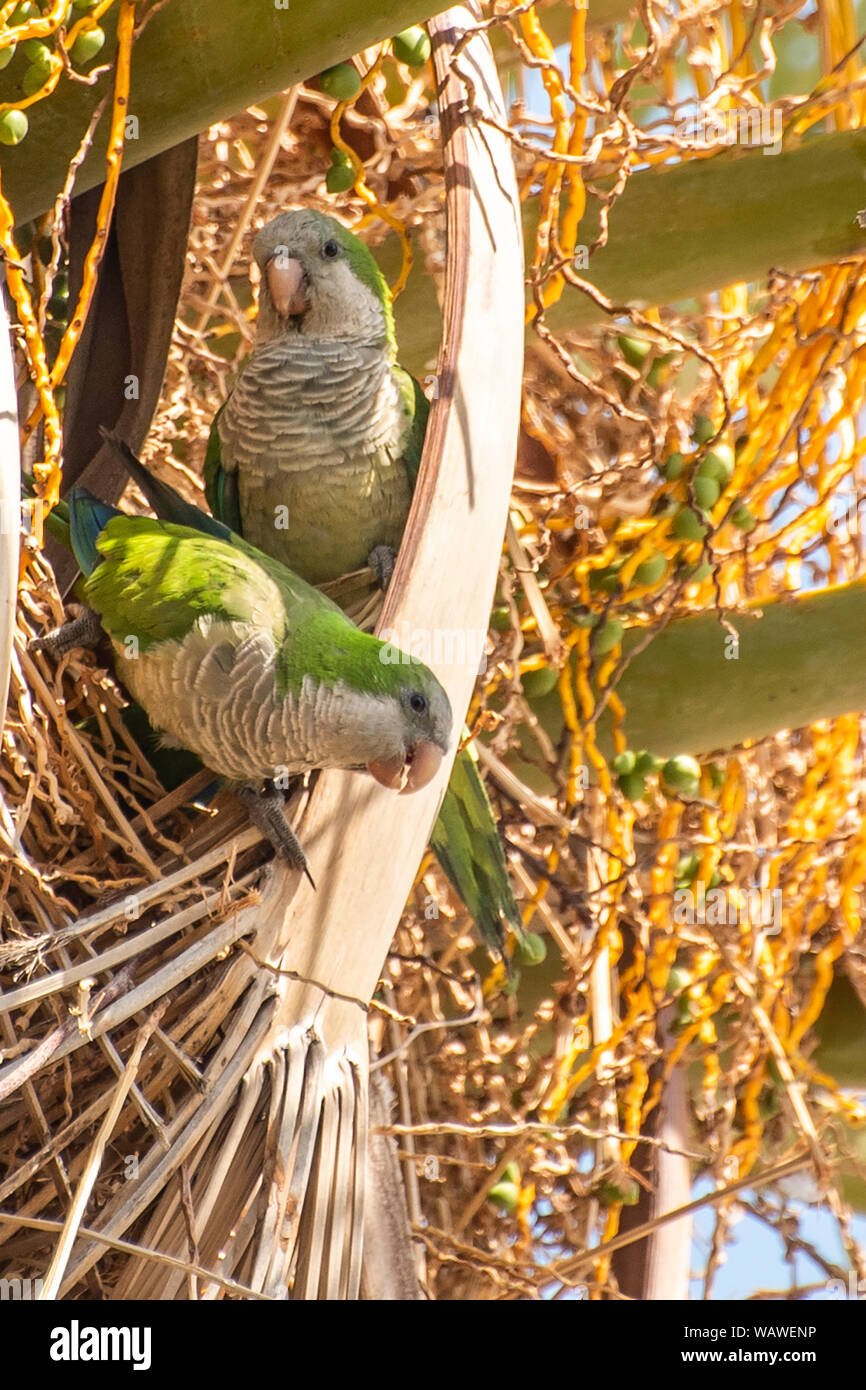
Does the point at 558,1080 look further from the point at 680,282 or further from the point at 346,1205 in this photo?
the point at 680,282

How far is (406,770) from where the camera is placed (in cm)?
142

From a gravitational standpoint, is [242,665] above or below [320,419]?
below

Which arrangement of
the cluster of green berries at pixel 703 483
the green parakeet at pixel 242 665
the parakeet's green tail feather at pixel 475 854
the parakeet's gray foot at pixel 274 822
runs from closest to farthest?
the parakeet's gray foot at pixel 274 822 < the green parakeet at pixel 242 665 < the parakeet's green tail feather at pixel 475 854 < the cluster of green berries at pixel 703 483

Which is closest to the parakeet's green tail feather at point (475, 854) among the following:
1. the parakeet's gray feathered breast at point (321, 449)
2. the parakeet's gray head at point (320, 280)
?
the parakeet's gray feathered breast at point (321, 449)

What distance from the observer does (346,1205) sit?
1.31 meters

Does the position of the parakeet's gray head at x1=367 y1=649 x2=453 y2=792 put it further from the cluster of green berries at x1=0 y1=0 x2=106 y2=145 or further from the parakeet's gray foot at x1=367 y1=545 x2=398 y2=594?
the cluster of green berries at x1=0 y1=0 x2=106 y2=145

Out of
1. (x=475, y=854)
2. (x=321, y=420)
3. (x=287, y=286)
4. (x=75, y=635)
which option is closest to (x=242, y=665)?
(x=75, y=635)

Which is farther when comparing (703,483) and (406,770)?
(703,483)

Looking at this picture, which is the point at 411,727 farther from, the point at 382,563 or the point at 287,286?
the point at 287,286

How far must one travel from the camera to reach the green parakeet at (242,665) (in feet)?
4.76

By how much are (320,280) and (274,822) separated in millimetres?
878

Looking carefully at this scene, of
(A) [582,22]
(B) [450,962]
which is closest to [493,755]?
(B) [450,962]

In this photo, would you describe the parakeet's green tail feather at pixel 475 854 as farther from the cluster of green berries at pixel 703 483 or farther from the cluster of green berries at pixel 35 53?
the cluster of green berries at pixel 35 53

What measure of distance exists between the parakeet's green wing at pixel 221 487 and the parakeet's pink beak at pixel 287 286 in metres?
0.16
